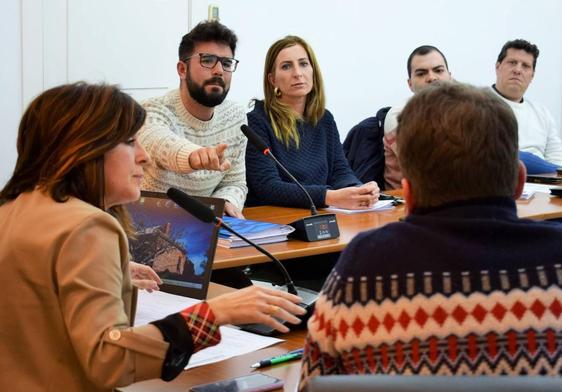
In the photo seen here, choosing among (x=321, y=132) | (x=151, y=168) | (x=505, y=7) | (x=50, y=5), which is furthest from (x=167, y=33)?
(x=505, y=7)

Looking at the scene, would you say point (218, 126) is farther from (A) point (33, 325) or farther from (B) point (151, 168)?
(A) point (33, 325)

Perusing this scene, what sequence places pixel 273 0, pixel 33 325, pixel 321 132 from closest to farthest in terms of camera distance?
pixel 33 325, pixel 321 132, pixel 273 0

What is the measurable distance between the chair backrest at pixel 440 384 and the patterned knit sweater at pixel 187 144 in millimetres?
2070

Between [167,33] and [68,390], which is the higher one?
[167,33]

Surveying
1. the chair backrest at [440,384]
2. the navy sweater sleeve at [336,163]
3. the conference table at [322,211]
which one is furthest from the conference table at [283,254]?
the chair backrest at [440,384]

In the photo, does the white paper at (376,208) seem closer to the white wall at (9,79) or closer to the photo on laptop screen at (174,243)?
the photo on laptop screen at (174,243)

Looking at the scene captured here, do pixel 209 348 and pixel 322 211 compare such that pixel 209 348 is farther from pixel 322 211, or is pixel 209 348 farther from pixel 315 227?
pixel 322 211

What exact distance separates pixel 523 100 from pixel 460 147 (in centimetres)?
470

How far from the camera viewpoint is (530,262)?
1282 millimetres

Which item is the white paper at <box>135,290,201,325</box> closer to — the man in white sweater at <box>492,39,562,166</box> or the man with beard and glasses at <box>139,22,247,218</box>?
the man with beard and glasses at <box>139,22,247,218</box>

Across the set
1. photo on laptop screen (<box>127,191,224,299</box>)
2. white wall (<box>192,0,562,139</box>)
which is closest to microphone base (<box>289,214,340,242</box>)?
photo on laptop screen (<box>127,191,224,299</box>)

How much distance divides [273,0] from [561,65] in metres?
3.11

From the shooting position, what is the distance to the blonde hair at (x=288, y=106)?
3.92 m

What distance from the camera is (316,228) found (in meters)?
2.88
